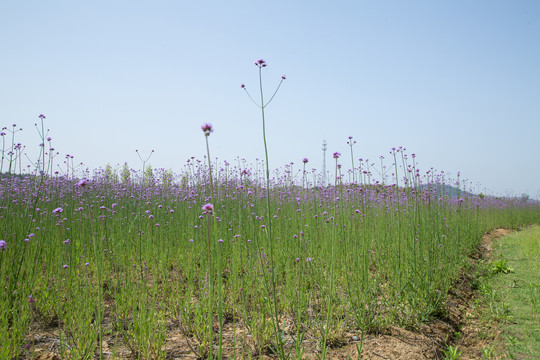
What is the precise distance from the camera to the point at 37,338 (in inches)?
91.8

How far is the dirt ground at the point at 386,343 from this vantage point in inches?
83.5

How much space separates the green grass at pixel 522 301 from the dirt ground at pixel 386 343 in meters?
0.22

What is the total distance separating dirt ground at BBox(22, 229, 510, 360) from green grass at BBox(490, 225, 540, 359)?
0.22 m

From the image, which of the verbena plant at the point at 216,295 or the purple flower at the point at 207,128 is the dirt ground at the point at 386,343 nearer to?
the verbena plant at the point at 216,295

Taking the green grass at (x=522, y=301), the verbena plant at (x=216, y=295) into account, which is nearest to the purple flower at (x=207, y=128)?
the verbena plant at (x=216, y=295)

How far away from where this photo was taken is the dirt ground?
2121mm

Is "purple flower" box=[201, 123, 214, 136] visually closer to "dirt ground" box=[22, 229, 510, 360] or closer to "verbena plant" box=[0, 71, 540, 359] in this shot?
"verbena plant" box=[0, 71, 540, 359]

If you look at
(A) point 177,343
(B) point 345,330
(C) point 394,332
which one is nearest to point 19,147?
(A) point 177,343

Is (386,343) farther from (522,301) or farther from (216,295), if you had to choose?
(522,301)

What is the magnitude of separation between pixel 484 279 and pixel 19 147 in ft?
21.4

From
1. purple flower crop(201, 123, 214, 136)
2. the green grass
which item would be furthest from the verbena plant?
the green grass

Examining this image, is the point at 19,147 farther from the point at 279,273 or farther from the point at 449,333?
the point at 449,333

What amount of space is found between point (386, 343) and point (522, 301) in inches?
97.0

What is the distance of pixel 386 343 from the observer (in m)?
2.33
